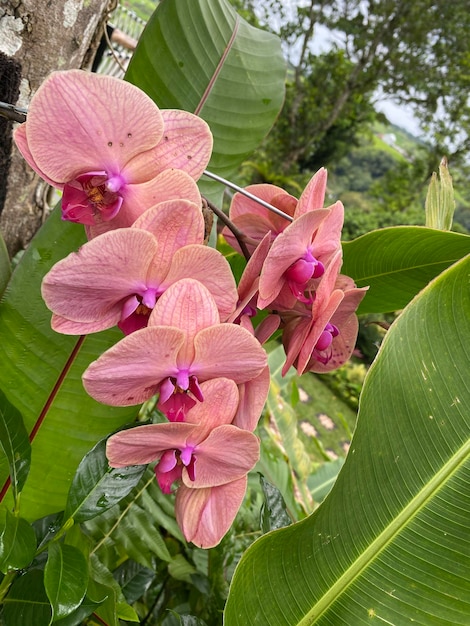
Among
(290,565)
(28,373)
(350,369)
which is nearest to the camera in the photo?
(290,565)

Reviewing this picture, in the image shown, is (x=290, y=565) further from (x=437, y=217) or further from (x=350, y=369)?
(x=350, y=369)

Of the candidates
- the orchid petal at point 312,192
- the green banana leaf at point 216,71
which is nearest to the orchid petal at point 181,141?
the orchid petal at point 312,192

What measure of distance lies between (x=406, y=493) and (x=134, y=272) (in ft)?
1.06

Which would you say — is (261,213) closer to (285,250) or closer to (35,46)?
(285,250)

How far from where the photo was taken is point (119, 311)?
423 mm

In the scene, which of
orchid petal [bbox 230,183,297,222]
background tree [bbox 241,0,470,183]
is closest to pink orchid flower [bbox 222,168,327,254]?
orchid petal [bbox 230,183,297,222]

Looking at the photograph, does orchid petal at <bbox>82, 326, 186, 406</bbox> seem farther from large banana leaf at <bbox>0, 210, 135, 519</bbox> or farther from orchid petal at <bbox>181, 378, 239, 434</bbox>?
large banana leaf at <bbox>0, 210, 135, 519</bbox>

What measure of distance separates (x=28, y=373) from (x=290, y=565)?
Result: 381 mm

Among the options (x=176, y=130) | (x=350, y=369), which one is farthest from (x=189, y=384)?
(x=350, y=369)

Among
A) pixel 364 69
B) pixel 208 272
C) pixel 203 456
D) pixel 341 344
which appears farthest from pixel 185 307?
pixel 364 69

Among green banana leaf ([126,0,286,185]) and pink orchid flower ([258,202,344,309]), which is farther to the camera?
green banana leaf ([126,0,286,185])

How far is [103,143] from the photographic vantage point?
367 mm

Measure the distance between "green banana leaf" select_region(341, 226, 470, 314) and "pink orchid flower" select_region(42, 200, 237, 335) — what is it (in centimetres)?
29

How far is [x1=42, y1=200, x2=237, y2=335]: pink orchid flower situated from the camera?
355 mm
